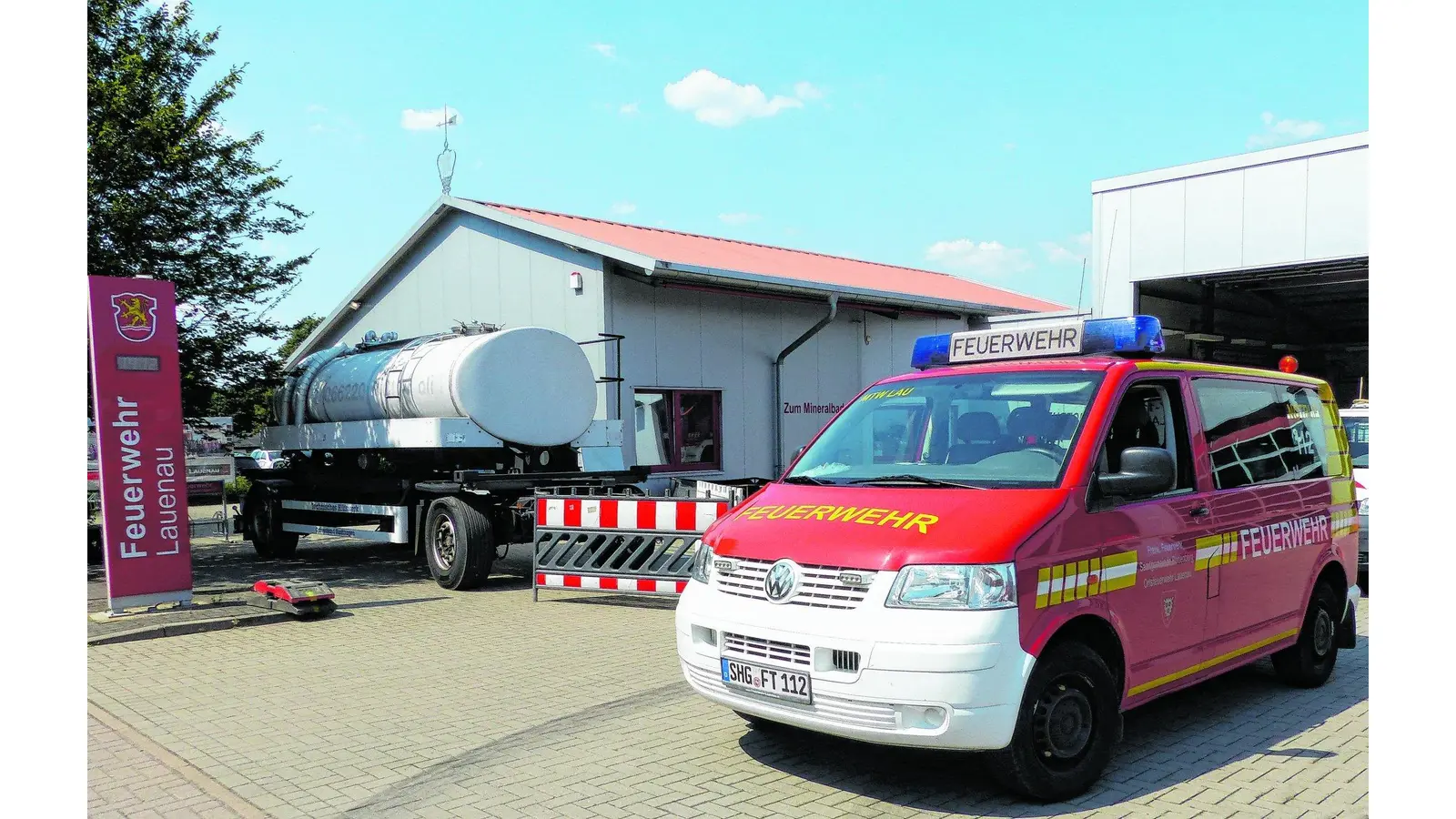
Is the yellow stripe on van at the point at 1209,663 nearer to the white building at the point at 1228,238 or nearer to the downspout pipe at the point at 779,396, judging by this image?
the white building at the point at 1228,238

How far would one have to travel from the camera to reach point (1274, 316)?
22594 millimetres

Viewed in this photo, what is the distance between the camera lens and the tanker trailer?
11.7 meters

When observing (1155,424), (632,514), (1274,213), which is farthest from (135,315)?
(1274,213)

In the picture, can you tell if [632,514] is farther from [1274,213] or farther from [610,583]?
[1274,213]

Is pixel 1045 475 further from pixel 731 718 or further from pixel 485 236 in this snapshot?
pixel 485 236

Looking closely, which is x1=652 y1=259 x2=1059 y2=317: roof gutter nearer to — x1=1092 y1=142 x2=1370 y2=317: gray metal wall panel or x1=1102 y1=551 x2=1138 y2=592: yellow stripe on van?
x1=1092 y1=142 x2=1370 y2=317: gray metal wall panel

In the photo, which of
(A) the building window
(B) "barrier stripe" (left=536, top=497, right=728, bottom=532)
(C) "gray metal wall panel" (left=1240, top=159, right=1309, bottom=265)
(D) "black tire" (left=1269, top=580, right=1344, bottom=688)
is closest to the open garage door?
(C) "gray metal wall panel" (left=1240, top=159, right=1309, bottom=265)

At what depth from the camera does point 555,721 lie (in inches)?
244

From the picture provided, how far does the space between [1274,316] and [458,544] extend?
60.5 ft

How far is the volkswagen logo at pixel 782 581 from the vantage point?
15.8ft

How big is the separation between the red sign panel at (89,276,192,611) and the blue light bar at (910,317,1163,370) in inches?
259
